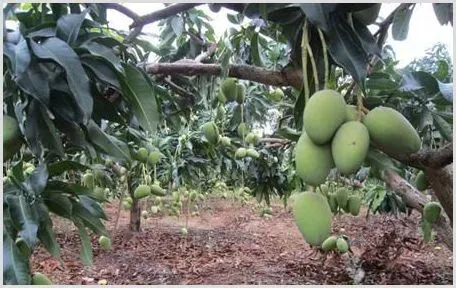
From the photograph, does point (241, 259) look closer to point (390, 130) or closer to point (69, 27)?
point (69, 27)

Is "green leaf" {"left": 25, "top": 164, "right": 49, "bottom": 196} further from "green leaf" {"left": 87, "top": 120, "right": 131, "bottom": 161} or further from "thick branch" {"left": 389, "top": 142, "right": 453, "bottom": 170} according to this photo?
"thick branch" {"left": 389, "top": 142, "right": 453, "bottom": 170}

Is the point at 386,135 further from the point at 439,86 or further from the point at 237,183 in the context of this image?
the point at 237,183

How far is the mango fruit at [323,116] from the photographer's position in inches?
24.1

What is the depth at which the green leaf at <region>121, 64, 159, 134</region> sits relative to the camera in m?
0.92

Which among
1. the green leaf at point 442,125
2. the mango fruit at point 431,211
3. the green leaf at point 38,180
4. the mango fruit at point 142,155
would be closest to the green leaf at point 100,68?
the green leaf at point 38,180

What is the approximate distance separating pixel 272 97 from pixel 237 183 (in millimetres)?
2810

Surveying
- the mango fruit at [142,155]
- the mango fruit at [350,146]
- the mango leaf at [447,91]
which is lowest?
the mango fruit at [142,155]

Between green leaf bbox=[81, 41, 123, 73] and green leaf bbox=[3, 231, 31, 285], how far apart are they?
1.35ft

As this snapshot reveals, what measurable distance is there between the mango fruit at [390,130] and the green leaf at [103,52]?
44 centimetres

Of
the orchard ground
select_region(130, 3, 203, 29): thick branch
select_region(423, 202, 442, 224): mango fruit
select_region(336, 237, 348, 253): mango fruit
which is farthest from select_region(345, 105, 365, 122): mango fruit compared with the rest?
the orchard ground

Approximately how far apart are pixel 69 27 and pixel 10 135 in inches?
8.4

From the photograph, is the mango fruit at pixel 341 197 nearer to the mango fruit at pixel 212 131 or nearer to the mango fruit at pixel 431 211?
the mango fruit at pixel 431 211

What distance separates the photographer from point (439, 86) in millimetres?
1126

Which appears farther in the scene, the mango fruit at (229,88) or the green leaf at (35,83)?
the mango fruit at (229,88)
